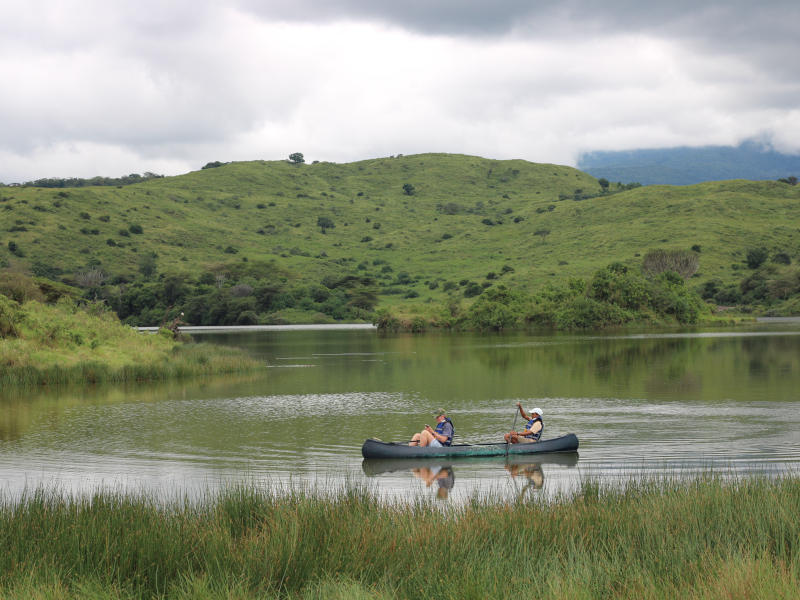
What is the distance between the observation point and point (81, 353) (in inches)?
1839

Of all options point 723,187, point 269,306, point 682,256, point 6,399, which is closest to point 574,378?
point 6,399

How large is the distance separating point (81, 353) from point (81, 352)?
14 cm

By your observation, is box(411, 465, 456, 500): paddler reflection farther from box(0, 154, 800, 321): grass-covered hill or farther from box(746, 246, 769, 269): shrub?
box(746, 246, 769, 269): shrub

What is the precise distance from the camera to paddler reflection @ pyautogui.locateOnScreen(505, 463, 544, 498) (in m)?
20.5

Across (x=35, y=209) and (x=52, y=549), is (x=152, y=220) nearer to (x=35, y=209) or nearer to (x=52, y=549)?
(x=35, y=209)

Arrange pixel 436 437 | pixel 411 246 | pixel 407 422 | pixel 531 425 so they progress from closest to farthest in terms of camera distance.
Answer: pixel 436 437, pixel 531 425, pixel 407 422, pixel 411 246

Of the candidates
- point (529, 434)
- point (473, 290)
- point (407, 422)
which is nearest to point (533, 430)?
point (529, 434)

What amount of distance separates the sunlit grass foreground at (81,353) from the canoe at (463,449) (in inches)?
1038

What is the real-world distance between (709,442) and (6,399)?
31.4 m

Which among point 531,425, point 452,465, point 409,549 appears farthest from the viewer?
point 531,425

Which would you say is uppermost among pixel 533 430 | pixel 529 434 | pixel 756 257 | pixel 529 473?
pixel 756 257

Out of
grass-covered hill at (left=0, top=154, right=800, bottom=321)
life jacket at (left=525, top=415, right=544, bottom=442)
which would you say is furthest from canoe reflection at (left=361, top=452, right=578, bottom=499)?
grass-covered hill at (left=0, top=154, right=800, bottom=321)

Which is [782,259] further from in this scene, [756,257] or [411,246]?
[411,246]

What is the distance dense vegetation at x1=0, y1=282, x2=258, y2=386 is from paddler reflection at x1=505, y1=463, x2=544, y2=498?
29.4 meters
